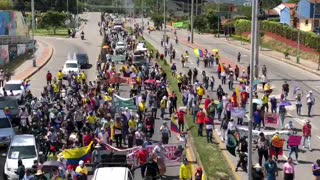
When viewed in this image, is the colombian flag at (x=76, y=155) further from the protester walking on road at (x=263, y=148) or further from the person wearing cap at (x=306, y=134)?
the person wearing cap at (x=306, y=134)

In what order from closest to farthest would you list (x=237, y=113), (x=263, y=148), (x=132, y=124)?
(x=263, y=148)
(x=132, y=124)
(x=237, y=113)

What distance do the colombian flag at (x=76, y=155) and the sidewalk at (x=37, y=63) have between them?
29.3 meters

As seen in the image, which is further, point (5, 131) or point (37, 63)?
point (37, 63)

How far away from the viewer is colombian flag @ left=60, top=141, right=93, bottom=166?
21391mm

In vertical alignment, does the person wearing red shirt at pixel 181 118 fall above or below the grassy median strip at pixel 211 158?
above

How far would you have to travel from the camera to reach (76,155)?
2159 cm

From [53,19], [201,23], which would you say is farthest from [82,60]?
[201,23]

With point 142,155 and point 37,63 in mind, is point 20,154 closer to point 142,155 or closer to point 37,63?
point 142,155

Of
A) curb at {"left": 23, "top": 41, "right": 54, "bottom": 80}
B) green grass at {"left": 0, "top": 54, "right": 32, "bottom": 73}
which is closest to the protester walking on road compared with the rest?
curb at {"left": 23, "top": 41, "right": 54, "bottom": 80}

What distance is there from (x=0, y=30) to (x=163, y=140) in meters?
45.7

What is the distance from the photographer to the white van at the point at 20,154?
21.7 meters

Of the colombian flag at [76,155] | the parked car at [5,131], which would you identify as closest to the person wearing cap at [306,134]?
the colombian flag at [76,155]

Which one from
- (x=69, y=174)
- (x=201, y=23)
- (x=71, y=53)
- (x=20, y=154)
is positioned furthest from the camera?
(x=201, y=23)

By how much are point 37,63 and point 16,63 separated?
7.14ft
